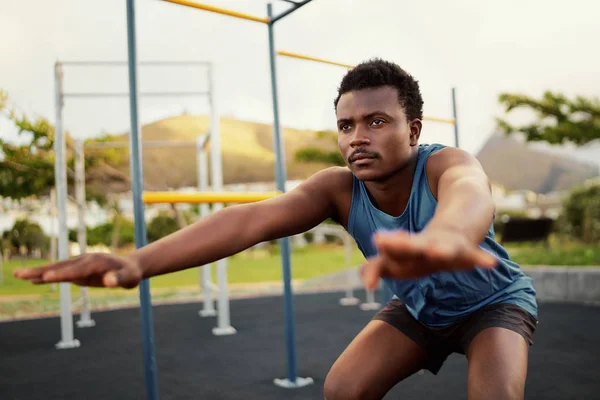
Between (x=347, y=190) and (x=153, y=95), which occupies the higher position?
(x=153, y=95)

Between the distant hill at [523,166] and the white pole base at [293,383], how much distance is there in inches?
666

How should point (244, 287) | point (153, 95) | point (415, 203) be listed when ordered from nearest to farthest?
point (415, 203) → point (153, 95) → point (244, 287)

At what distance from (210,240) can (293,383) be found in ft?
6.60

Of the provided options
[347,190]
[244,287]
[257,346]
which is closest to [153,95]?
[257,346]

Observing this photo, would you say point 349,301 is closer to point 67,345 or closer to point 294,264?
point 67,345

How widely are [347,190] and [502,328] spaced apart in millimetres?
510

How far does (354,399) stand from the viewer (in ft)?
4.90

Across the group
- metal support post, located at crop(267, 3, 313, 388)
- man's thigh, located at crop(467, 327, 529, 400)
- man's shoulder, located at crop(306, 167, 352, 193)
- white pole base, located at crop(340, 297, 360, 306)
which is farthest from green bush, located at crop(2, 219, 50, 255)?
man's thigh, located at crop(467, 327, 529, 400)

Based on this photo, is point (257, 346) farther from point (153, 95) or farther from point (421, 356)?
point (421, 356)

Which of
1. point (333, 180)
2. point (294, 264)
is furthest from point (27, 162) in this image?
point (333, 180)

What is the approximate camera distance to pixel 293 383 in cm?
307

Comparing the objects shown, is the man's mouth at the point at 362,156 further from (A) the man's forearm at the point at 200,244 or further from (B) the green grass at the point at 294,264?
(B) the green grass at the point at 294,264

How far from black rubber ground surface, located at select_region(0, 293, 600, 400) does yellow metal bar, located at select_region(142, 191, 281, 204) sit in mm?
1045

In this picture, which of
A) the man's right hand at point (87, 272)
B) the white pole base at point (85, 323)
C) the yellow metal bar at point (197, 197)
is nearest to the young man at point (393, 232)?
the man's right hand at point (87, 272)
